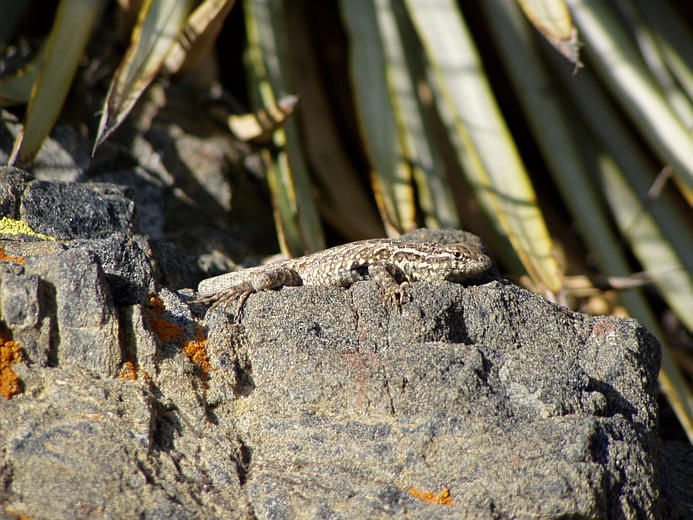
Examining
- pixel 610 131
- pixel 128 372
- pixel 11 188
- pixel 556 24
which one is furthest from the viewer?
pixel 610 131

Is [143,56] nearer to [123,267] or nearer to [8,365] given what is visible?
[123,267]

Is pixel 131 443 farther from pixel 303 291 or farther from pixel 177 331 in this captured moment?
pixel 303 291

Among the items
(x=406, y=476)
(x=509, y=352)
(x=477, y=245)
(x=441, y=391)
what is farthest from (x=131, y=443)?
(x=477, y=245)

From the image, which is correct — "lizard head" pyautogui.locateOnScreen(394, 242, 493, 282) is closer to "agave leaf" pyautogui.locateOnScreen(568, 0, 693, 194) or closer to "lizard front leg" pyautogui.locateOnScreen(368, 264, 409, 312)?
"lizard front leg" pyautogui.locateOnScreen(368, 264, 409, 312)

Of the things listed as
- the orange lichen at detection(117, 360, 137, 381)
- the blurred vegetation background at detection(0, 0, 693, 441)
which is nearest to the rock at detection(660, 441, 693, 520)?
the blurred vegetation background at detection(0, 0, 693, 441)

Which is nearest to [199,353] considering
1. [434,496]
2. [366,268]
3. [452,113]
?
[434,496]

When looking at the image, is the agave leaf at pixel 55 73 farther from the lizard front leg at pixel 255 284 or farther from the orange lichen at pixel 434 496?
the orange lichen at pixel 434 496
